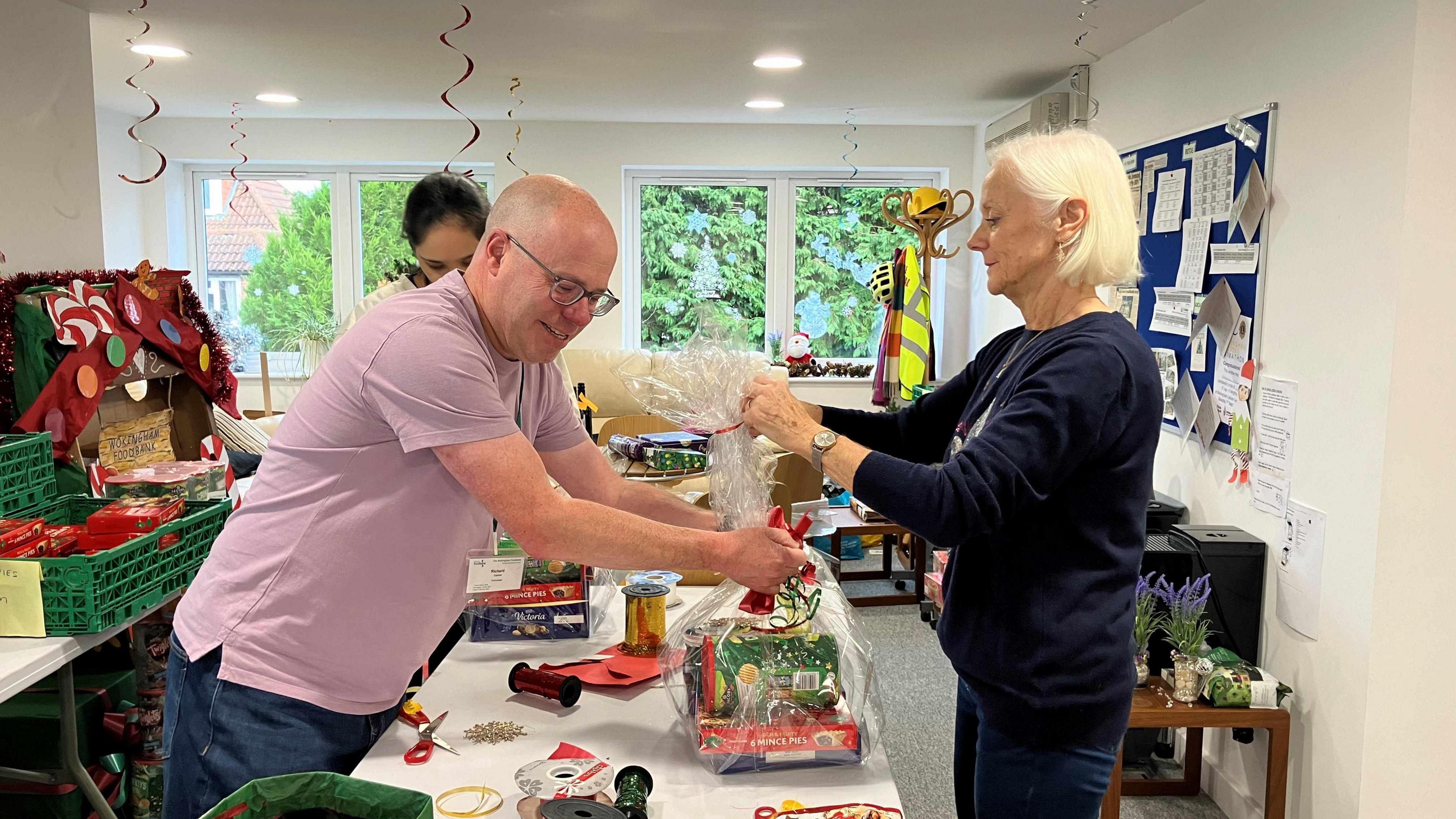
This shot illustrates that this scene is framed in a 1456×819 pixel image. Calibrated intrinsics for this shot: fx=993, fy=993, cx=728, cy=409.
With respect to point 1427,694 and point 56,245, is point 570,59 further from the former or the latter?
point 1427,694

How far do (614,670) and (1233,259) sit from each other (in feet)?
7.70

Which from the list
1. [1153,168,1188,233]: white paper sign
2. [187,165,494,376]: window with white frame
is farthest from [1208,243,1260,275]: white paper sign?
[187,165,494,376]: window with white frame

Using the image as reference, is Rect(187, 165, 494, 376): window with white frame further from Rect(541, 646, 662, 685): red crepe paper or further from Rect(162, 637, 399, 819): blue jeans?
Rect(162, 637, 399, 819): blue jeans

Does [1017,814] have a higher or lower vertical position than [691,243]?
lower

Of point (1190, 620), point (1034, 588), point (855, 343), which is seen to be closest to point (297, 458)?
point (1034, 588)

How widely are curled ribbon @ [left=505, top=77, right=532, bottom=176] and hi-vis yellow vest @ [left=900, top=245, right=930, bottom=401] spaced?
2.27m

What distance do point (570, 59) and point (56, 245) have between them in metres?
2.14

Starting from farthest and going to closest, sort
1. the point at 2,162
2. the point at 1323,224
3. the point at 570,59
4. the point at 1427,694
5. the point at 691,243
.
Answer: the point at 691,243, the point at 570,59, the point at 2,162, the point at 1323,224, the point at 1427,694

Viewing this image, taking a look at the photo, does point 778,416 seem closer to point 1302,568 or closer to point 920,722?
point 1302,568

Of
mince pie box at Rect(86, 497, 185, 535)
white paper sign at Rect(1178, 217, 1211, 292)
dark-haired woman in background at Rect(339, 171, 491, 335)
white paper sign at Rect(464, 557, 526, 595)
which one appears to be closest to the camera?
white paper sign at Rect(464, 557, 526, 595)

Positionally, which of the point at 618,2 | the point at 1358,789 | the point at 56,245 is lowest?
the point at 1358,789

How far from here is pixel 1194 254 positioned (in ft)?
10.7

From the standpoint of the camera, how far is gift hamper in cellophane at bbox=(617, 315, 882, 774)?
136cm

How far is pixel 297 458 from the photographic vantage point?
1373 millimetres
